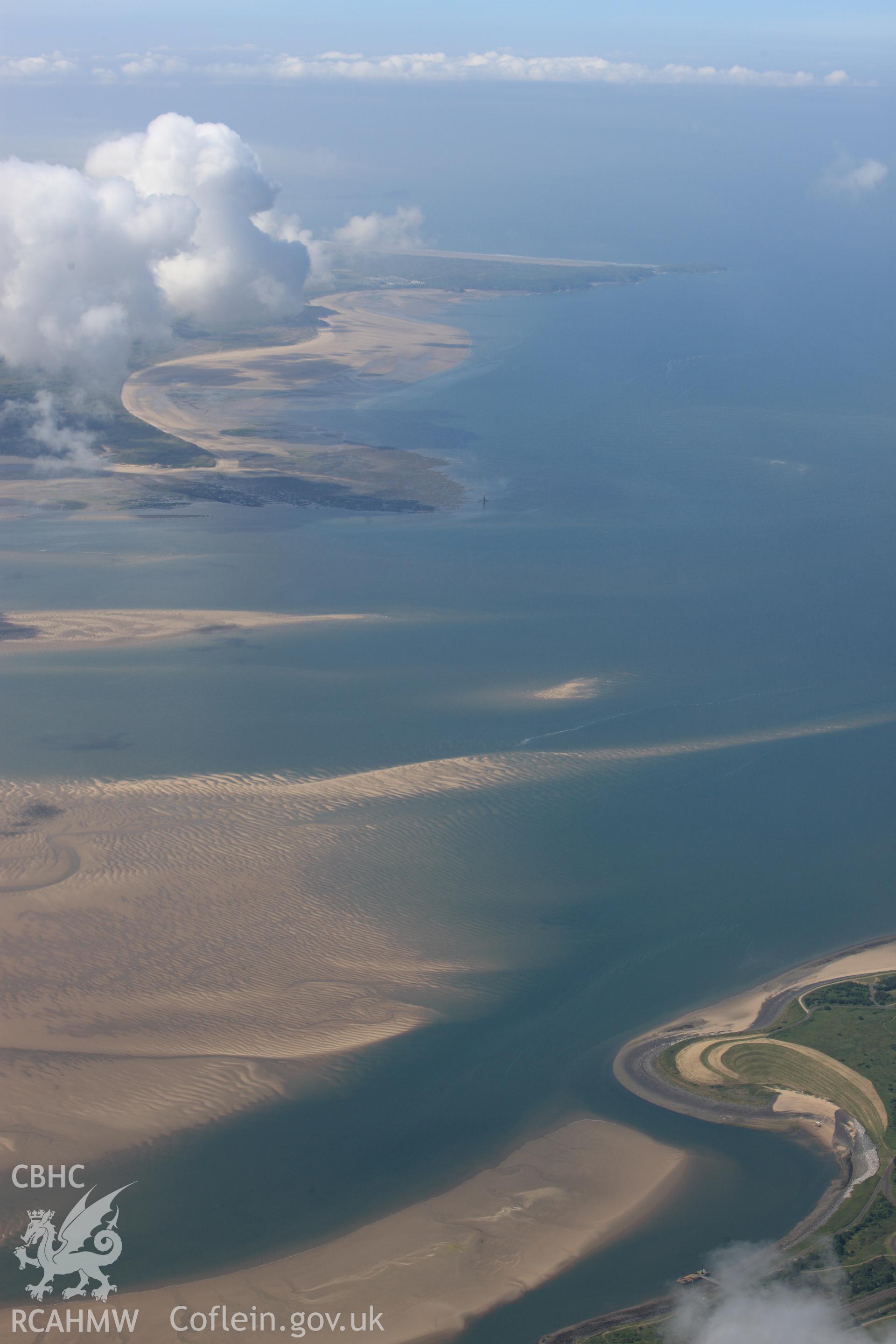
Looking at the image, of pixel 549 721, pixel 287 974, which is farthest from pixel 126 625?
pixel 287 974

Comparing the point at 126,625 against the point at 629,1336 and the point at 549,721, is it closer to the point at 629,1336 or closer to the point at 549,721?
the point at 549,721

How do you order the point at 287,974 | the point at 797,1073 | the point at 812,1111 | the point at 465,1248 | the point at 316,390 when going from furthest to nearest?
the point at 316,390 → the point at 287,974 → the point at 797,1073 → the point at 812,1111 → the point at 465,1248

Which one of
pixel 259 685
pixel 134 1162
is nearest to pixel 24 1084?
pixel 134 1162

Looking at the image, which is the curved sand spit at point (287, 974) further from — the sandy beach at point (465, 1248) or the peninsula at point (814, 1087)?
the peninsula at point (814, 1087)

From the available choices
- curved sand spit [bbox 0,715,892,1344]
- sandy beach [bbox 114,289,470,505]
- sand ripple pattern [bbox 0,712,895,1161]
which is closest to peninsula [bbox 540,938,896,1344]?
curved sand spit [bbox 0,715,892,1344]

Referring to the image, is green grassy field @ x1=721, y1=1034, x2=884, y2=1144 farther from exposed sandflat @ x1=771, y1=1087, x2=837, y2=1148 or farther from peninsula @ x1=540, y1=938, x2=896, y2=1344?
exposed sandflat @ x1=771, y1=1087, x2=837, y2=1148

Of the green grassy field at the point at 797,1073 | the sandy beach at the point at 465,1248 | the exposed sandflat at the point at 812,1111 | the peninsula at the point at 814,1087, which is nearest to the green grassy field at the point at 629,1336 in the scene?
the peninsula at the point at 814,1087
